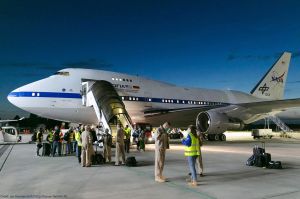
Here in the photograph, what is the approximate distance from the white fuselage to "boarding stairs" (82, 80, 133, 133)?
0.86m

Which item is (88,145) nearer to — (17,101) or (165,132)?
(165,132)

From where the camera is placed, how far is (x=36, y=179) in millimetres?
9016

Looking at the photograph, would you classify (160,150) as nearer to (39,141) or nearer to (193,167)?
(193,167)

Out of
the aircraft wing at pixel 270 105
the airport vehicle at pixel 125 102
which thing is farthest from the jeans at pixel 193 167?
the aircraft wing at pixel 270 105

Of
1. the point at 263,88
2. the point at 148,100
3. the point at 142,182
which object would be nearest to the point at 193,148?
the point at 142,182

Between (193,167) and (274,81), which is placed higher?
(274,81)

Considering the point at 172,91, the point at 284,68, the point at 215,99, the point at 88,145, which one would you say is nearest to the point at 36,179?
the point at 88,145

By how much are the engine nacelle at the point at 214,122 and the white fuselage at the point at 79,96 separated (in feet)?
5.93

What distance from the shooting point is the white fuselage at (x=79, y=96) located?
70.0ft

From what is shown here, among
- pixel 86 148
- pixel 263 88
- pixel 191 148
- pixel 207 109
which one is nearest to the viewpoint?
pixel 191 148

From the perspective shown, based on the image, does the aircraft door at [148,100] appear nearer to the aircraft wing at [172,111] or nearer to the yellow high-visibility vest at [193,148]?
the aircraft wing at [172,111]

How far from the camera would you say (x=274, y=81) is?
34188mm

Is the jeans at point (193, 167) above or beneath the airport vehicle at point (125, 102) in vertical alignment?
beneath

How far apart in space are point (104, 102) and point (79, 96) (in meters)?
3.79
